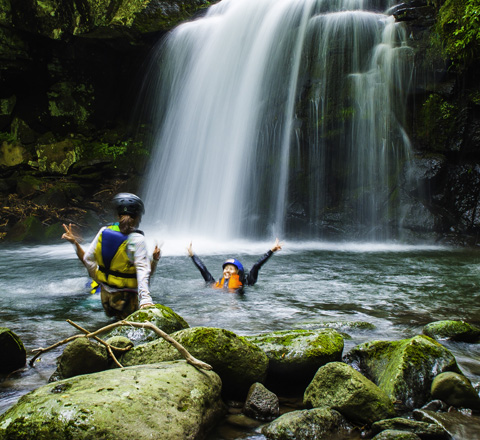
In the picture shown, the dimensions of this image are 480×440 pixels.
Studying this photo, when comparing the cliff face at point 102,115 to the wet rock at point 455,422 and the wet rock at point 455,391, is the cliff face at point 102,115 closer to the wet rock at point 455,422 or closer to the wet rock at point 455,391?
the wet rock at point 455,391

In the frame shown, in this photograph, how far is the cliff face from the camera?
45.9 ft

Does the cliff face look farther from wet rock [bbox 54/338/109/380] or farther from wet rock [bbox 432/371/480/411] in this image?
wet rock [bbox 54/338/109/380]

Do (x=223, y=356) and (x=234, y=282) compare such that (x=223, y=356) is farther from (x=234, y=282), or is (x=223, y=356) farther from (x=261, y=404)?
(x=234, y=282)

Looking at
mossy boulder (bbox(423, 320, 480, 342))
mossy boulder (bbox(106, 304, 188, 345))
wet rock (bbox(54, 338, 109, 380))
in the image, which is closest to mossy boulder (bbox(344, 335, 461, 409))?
mossy boulder (bbox(423, 320, 480, 342))

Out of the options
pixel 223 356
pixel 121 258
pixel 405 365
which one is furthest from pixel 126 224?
pixel 405 365

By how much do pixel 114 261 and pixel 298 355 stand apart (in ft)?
7.81

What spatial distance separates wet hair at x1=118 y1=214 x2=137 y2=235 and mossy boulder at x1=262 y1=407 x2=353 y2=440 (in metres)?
2.73

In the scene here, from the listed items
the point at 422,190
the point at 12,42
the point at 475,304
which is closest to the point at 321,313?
the point at 475,304

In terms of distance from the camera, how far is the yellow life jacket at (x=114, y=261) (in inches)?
181

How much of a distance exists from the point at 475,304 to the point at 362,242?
27.0 feet

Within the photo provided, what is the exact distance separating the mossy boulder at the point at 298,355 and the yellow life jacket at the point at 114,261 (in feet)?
6.15

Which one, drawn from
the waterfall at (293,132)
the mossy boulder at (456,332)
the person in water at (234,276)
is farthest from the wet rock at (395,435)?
the waterfall at (293,132)

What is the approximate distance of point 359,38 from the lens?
15.0m

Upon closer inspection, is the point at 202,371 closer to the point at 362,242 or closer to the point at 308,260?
the point at 308,260
